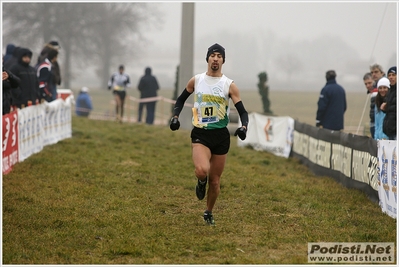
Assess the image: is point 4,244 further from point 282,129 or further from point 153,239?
point 282,129

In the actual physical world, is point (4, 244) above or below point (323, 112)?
below

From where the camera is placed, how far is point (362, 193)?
38.9 feet

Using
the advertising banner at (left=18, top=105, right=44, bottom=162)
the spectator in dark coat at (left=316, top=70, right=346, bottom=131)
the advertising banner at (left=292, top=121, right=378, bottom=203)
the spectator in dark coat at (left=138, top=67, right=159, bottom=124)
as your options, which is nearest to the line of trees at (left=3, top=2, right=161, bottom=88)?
the spectator in dark coat at (left=138, top=67, right=159, bottom=124)

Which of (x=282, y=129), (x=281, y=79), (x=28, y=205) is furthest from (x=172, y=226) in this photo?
(x=281, y=79)

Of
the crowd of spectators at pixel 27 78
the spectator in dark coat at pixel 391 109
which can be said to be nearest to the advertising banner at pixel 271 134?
the crowd of spectators at pixel 27 78

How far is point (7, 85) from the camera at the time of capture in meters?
13.6

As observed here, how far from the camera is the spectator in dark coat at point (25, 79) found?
15461 millimetres

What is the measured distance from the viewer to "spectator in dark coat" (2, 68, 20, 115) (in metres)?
13.4

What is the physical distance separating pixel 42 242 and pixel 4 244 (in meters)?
0.41

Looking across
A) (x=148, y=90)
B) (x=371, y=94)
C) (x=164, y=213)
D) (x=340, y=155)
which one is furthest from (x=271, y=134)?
(x=164, y=213)

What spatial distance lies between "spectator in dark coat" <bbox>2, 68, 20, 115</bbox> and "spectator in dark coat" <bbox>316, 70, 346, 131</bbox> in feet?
20.5

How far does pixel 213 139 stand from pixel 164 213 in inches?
59.8

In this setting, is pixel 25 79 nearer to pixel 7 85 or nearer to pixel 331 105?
pixel 7 85

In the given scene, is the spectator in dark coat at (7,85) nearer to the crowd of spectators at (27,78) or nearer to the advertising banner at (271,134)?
the crowd of spectators at (27,78)
